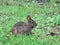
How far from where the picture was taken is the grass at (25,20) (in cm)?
782

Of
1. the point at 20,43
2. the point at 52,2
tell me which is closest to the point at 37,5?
the point at 52,2

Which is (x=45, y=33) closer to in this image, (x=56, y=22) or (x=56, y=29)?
(x=56, y=29)

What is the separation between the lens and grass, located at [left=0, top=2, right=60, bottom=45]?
782cm

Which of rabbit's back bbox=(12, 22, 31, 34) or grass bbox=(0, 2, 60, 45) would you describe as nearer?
grass bbox=(0, 2, 60, 45)

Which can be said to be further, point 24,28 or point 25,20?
point 25,20

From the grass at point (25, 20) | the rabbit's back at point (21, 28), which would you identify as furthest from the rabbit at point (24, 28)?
the grass at point (25, 20)

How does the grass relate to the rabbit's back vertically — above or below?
below

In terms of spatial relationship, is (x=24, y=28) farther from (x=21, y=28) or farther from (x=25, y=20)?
(x=25, y=20)

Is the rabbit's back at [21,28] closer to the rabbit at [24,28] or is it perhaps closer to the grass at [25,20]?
the rabbit at [24,28]

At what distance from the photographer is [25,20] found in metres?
11.0

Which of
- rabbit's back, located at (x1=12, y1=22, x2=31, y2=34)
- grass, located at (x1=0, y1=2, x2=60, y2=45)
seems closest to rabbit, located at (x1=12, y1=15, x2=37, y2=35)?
rabbit's back, located at (x1=12, y1=22, x2=31, y2=34)

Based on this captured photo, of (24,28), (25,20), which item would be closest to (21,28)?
(24,28)

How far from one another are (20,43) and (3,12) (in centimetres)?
553

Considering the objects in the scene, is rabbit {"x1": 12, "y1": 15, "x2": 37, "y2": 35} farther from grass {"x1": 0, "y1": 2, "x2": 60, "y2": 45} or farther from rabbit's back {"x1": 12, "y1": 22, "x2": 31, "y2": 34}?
grass {"x1": 0, "y1": 2, "x2": 60, "y2": 45}
